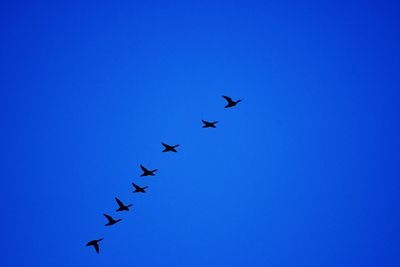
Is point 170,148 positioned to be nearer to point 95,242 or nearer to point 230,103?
point 230,103

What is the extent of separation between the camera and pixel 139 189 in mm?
41625

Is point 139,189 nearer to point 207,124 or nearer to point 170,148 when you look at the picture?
point 170,148

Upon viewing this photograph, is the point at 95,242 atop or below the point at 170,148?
below

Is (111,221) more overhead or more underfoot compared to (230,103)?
more underfoot

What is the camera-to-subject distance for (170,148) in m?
42.2

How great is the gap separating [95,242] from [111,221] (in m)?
2.54

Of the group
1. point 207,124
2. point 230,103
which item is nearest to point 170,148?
point 207,124

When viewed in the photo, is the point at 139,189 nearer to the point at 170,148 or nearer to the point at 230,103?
the point at 170,148

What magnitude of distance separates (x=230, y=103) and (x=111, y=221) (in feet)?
54.4

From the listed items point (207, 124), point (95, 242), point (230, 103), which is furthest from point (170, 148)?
point (95, 242)

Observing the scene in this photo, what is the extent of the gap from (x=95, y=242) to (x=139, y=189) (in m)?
6.68

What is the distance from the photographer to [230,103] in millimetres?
40531

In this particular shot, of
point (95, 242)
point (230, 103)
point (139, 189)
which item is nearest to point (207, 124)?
point (230, 103)

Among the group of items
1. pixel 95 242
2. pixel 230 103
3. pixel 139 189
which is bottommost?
pixel 95 242
